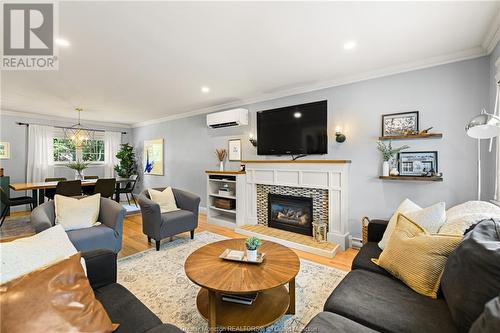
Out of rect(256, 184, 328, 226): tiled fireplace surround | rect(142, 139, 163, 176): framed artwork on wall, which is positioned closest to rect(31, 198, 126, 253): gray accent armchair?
rect(256, 184, 328, 226): tiled fireplace surround

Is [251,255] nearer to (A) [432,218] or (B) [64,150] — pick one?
(A) [432,218]

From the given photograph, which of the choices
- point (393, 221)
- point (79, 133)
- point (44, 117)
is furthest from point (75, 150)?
point (393, 221)

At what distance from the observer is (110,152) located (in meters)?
6.97

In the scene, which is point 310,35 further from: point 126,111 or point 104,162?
point 104,162

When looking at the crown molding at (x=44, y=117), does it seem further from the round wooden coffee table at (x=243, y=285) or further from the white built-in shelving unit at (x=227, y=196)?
the round wooden coffee table at (x=243, y=285)

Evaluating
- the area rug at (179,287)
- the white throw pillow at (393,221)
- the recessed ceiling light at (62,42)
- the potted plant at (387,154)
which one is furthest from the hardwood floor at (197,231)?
the recessed ceiling light at (62,42)

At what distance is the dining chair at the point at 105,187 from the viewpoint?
15.8 feet

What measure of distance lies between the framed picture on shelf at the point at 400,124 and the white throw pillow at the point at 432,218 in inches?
53.9

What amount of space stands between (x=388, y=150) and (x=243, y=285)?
2.56 metres

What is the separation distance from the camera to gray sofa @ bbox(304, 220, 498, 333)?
111 centimetres

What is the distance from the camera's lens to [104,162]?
691 centimetres

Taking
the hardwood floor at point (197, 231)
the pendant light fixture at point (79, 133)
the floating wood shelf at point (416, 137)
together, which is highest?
the pendant light fixture at point (79, 133)

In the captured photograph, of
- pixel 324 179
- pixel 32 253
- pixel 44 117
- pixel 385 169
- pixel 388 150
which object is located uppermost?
pixel 44 117

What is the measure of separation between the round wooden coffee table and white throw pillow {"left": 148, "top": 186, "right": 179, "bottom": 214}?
1.80 meters
